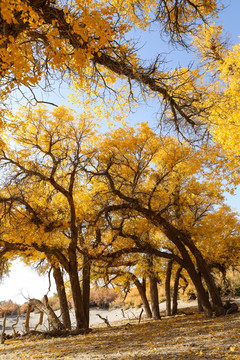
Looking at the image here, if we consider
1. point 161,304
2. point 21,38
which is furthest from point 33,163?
point 161,304

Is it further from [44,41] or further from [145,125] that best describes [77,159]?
[44,41]

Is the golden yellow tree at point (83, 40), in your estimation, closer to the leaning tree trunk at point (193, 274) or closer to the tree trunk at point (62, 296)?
the leaning tree trunk at point (193, 274)

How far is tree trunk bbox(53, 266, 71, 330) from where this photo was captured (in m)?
14.2

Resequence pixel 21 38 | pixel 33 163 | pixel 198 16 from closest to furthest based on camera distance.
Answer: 1. pixel 21 38
2. pixel 198 16
3. pixel 33 163

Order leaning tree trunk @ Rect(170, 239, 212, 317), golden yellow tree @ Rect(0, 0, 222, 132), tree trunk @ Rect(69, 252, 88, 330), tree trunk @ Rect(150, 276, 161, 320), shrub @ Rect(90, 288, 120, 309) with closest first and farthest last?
golden yellow tree @ Rect(0, 0, 222, 132) → tree trunk @ Rect(69, 252, 88, 330) → leaning tree trunk @ Rect(170, 239, 212, 317) → tree trunk @ Rect(150, 276, 161, 320) → shrub @ Rect(90, 288, 120, 309)

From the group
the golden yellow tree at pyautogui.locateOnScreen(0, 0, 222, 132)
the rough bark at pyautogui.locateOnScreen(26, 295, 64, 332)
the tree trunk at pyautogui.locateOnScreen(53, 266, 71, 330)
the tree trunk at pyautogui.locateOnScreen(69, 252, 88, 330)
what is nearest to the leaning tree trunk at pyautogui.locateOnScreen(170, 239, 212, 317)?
the tree trunk at pyautogui.locateOnScreen(69, 252, 88, 330)

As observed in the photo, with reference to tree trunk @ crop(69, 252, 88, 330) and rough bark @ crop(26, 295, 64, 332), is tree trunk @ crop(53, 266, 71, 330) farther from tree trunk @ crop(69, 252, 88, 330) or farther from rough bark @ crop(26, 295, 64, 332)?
tree trunk @ crop(69, 252, 88, 330)

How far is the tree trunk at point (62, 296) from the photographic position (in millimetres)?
14205

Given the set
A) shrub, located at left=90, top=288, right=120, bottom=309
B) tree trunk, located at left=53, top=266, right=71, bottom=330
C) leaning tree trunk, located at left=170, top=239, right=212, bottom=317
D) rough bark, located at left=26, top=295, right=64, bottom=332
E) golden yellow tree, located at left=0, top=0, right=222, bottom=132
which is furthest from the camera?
shrub, located at left=90, top=288, right=120, bottom=309

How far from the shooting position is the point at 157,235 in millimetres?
16797

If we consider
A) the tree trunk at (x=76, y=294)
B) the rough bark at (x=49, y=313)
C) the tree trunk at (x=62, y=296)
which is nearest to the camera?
the tree trunk at (x=76, y=294)

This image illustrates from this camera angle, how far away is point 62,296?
48.7 feet

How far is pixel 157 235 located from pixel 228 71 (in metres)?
8.95

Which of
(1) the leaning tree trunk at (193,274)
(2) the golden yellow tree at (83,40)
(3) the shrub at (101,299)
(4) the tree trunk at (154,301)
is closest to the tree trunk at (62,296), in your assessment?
(4) the tree trunk at (154,301)
